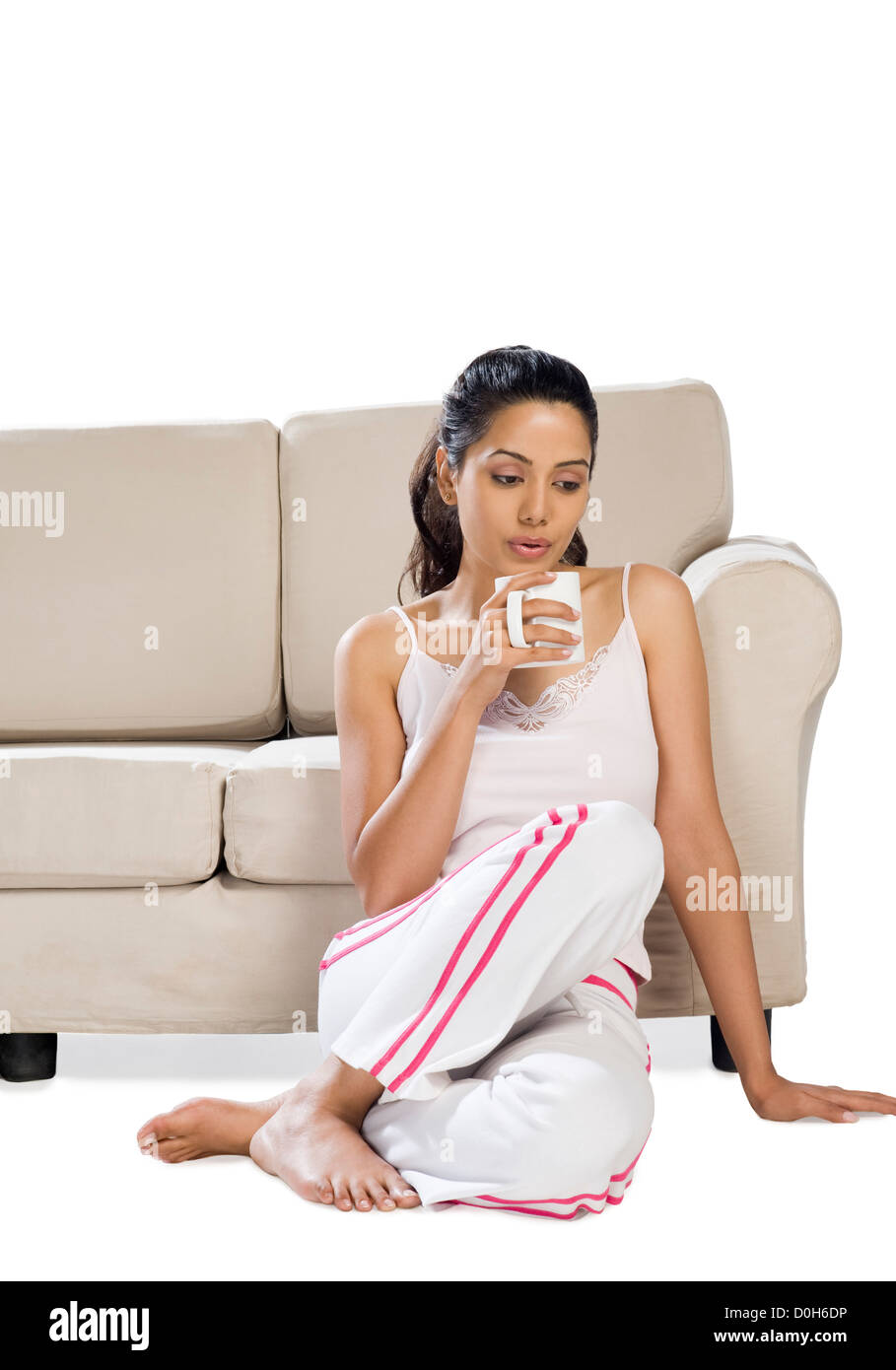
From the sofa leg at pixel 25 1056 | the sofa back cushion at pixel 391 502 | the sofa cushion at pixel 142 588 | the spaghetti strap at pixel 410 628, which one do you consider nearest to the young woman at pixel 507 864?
the spaghetti strap at pixel 410 628

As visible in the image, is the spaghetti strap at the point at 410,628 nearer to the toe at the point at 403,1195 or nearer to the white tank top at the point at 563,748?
the white tank top at the point at 563,748

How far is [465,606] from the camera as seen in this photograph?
1.81m

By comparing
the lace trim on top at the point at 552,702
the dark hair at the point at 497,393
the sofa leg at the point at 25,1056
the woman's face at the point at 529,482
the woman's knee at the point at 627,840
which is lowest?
the sofa leg at the point at 25,1056

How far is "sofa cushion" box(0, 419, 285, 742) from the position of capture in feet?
→ 8.50

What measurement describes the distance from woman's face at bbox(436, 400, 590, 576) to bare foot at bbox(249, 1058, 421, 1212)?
2.06 feet

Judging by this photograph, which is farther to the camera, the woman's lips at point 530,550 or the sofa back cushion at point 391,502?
the sofa back cushion at point 391,502

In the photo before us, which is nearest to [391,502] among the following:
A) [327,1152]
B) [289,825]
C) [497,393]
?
[289,825]

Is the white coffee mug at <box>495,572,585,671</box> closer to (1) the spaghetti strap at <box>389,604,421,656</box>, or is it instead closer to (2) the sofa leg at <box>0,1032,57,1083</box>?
(1) the spaghetti strap at <box>389,604,421,656</box>

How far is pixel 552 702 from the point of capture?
5.66 ft

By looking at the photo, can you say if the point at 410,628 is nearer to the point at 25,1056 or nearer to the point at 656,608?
the point at 656,608

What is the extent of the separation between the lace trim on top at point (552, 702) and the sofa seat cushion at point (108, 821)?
0.50 meters

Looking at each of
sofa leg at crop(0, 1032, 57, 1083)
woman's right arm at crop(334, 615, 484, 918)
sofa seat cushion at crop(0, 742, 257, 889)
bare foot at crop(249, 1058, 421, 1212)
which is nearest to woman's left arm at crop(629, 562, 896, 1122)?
woman's right arm at crop(334, 615, 484, 918)

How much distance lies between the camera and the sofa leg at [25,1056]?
2025 mm

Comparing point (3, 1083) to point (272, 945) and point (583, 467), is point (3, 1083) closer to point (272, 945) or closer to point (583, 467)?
point (272, 945)
